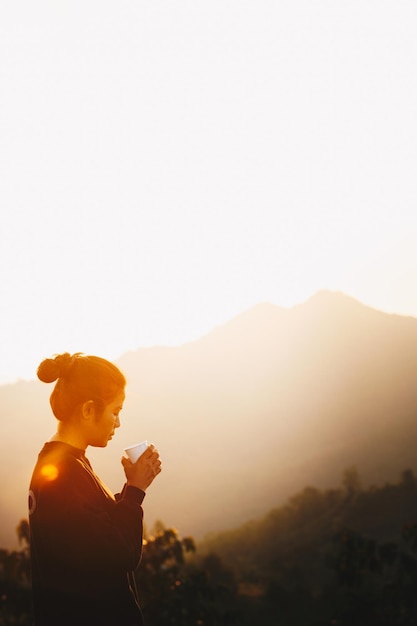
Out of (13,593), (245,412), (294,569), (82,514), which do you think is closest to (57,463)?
(82,514)

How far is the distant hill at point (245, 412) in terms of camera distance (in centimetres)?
6325

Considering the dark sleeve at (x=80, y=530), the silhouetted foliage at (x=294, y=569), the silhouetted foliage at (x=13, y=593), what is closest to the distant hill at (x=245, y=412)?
the silhouetted foliage at (x=294, y=569)

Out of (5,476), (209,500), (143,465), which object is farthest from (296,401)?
(143,465)

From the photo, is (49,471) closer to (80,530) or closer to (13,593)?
(80,530)

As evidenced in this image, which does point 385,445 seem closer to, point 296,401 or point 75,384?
point 296,401

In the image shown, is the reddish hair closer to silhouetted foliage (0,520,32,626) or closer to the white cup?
the white cup

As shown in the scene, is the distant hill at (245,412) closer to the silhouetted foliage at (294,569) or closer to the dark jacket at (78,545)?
the silhouetted foliage at (294,569)

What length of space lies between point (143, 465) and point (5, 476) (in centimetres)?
6670

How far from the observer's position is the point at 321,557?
38031 mm

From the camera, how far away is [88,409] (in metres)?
1.91

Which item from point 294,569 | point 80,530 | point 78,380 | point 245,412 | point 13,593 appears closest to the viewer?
point 80,530

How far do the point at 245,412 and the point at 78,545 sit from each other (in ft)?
254

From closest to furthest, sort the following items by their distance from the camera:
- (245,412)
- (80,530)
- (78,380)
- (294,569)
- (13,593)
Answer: (80,530)
(78,380)
(13,593)
(294,569)
(245,412)

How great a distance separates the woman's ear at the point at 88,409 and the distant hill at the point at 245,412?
61035 millimetres
